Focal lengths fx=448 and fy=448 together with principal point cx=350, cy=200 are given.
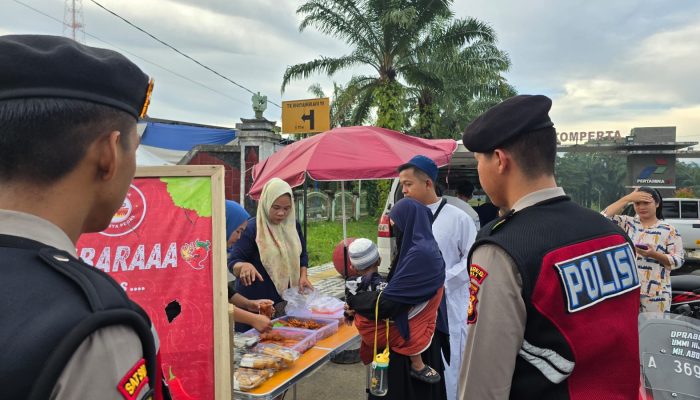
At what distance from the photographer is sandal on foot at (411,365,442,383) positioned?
111 inches

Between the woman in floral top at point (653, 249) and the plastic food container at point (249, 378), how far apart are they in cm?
340

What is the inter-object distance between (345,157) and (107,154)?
4696mm

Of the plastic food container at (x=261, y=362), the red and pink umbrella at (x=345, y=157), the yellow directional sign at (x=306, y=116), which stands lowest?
the plastic food container at (x=261, y=362)

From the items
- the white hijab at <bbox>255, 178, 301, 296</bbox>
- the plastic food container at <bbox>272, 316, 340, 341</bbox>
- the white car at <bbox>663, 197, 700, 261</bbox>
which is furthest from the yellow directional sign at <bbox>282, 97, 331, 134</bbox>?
the white car at <bbox>663, 197, 700, 261</bbox>

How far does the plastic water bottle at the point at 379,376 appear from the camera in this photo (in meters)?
2.62

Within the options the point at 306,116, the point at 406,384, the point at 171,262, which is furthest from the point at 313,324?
the point at 306,116

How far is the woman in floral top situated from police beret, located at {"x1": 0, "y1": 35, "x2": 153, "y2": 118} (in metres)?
4.37

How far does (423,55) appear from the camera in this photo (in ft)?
47.5

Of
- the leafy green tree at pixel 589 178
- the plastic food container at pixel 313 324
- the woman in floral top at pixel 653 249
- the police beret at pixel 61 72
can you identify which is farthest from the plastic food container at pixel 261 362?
the leafy green tree at pixel 589 178

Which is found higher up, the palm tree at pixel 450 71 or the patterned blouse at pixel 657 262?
the palm tree at pixel 450 71

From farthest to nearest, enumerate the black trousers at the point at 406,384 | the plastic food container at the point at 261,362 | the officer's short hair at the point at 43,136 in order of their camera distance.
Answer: the black trousers at the point at 406,384 < the plastic food container at the point at 261,362 < the officer's short hair at the point at 43,136

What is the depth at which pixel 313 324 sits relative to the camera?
10.1 feet

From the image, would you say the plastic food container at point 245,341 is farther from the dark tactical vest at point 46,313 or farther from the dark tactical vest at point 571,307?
the dark tactical vest at point 46,313

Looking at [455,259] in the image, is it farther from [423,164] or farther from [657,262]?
[657,262]
